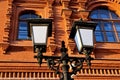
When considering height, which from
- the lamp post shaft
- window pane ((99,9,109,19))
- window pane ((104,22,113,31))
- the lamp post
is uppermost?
window pane ((99,9,109,19))

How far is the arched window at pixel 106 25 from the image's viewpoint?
10037mm

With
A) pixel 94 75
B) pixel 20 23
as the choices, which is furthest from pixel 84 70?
pixel 20 23

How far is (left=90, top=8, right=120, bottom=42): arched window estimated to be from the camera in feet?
32.9

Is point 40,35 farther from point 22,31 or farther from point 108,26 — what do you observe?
point 108,26

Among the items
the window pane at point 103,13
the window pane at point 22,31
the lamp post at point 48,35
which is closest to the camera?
the lamp post at point 48,35

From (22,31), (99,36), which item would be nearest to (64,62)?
(22,31)

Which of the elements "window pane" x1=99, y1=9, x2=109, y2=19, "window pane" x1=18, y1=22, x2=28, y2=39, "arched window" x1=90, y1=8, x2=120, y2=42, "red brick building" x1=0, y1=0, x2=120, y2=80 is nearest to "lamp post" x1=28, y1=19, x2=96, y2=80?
"red brick building" x1=0, y1=0, x2=120, y2=80

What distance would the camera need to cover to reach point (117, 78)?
8.34 metres

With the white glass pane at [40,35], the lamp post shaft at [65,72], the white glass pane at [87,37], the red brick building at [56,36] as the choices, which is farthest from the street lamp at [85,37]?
the red brick building at [56,36]

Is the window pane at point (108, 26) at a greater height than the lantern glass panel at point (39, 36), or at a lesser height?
greater

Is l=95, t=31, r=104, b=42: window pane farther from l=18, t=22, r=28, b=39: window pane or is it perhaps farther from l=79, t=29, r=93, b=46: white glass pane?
l=79, t=29, r=93, b=46: white glass pane

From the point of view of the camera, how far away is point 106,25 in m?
10.6

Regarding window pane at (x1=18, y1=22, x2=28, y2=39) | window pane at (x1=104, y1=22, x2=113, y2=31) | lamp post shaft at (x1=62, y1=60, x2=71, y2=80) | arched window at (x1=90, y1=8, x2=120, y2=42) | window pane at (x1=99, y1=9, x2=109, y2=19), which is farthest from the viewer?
window pane at (x1=99, y1=9, x2=109, y2=19)

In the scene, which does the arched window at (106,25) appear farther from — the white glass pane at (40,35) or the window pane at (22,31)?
the white glass pane at (40,35)
